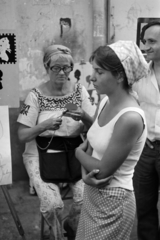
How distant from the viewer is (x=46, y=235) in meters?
3.06

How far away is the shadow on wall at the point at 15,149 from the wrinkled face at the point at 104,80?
7.82 ft

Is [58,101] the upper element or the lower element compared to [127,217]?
upper

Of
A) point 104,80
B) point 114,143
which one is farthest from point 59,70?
point 114,143

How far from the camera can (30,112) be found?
292cm

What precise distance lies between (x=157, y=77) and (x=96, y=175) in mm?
1180

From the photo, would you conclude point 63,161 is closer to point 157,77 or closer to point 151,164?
point 151,164

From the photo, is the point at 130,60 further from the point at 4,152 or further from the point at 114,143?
the point at 4,152

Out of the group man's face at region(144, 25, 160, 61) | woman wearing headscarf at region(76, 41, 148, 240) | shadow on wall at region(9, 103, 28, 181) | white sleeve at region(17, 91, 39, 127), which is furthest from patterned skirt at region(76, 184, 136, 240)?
shadow on wall at region(9, 103, 28, 181)

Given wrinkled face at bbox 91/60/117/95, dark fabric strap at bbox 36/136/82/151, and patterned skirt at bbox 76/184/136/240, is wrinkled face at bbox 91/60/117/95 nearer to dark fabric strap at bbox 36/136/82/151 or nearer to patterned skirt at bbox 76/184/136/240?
patterned skirt at bbox 76/184/136/240

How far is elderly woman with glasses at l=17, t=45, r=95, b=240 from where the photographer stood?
2832 mm

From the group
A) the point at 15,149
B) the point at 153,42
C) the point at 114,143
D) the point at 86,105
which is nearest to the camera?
the point at 114,143

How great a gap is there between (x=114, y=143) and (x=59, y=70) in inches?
44.9

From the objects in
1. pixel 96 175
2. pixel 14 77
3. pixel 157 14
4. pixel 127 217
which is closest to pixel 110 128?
pixel 96 175

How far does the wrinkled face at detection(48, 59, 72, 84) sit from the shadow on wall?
143 cm
